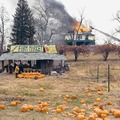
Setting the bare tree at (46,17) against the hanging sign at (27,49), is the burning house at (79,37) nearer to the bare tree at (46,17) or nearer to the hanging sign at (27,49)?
the bare tree at (46,17)

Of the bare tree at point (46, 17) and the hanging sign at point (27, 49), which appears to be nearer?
the hanging sign at point (27, 49)

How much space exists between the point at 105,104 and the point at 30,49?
22139 millimetres

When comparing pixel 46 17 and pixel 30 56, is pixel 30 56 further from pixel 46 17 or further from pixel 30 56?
pixel 46 17

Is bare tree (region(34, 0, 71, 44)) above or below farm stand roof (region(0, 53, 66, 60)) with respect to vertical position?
above

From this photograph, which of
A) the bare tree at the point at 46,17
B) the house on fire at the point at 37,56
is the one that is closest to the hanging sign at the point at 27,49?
the house on fire at the point at 37,56

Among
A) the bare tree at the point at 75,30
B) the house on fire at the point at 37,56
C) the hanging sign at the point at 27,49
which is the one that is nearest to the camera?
the house on fire at the point at 37,56

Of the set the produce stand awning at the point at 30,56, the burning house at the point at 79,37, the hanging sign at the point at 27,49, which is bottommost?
the produce stand awning at the point at 30,56

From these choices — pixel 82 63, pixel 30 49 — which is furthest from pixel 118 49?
pixel 30 49

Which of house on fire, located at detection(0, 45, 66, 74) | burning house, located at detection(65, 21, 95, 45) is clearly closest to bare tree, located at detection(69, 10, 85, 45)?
burning house, located at detection(65, 21, 95, 45)

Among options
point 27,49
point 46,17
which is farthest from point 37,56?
point 46,17

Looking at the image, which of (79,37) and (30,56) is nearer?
(30,56)

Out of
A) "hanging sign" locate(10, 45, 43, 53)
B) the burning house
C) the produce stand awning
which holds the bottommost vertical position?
the produce stand awning

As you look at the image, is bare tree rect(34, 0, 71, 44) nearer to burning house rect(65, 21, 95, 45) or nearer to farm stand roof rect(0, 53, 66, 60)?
burning house rect(65, 21, 95, 45)

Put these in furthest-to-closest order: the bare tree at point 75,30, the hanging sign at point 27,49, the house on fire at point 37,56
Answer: the bare tree at point 75,30, the hanging sign at point 27,49, the house on fire at point 37,56
